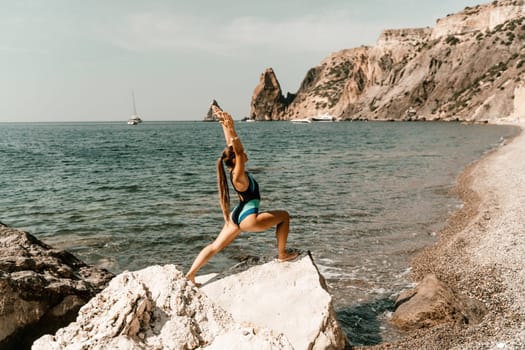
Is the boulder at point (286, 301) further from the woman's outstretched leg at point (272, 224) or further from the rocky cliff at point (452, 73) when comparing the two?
the rocky cliff at point (452, 73)

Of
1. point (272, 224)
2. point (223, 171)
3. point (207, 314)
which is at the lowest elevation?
point (207, 314)

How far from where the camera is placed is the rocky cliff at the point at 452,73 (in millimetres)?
90688

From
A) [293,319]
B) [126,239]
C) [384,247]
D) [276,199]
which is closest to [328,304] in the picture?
[293,319]

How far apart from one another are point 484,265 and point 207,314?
618cm

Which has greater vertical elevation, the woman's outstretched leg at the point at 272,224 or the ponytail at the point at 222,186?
the ponytail at the point at 222,186

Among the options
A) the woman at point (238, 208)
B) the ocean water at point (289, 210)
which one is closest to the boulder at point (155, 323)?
the woman at point (238, 208)

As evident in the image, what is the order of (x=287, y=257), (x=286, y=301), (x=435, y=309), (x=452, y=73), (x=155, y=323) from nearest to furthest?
(x=155, y=323) < (x=286, y=301) < (x=287, y=257) < (x=435, y=309) < (x=452, y=73)

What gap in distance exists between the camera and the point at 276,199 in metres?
18.8

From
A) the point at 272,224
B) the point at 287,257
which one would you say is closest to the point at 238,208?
the point at 272,224

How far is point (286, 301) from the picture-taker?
547 cm

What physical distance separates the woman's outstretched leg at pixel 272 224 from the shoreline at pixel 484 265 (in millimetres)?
1761

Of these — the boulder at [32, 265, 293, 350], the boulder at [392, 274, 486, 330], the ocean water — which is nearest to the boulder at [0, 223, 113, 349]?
the boulder at [32, 265, 293, 350]

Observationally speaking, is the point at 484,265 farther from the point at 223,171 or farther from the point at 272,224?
the point at 223,171

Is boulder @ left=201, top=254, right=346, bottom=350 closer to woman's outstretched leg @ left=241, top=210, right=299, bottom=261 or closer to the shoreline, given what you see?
woman's outstretched leg @ left=241, top=210, right=299, bottom=261
